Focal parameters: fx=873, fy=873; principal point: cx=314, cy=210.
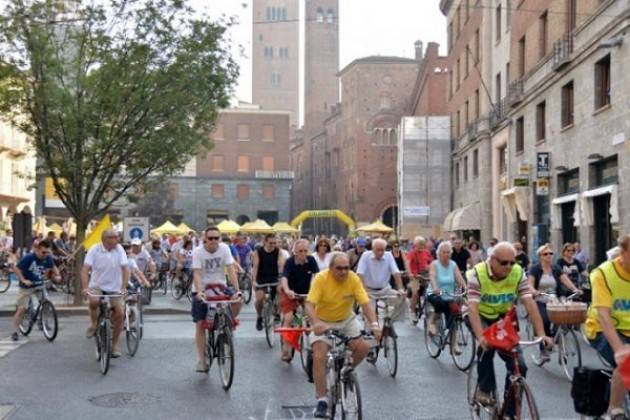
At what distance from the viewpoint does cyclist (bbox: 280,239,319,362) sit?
464 inches

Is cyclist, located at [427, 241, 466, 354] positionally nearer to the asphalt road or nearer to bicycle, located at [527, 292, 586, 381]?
the asphalt road

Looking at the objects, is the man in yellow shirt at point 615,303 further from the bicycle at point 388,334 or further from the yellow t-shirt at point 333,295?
the bicycle at point 388,334

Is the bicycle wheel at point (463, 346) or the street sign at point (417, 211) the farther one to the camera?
the street sign at point (417, 211)

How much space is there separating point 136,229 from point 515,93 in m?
14.9

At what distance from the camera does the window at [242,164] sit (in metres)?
83.8

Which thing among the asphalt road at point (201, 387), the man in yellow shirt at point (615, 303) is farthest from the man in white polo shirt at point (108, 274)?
the man in yellow shirt at point (615, 303)

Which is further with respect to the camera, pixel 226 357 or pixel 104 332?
pixel 104 332

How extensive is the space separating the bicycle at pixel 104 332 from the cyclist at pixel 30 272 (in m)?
3.33

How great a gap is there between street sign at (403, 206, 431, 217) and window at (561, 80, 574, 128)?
81.0 feet

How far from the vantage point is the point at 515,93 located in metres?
31.3

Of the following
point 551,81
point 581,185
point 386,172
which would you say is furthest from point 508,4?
point 386,172

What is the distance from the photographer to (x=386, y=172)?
268 ft

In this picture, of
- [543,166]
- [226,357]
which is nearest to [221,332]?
[226,357]

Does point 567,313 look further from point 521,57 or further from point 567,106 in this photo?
point 521,57
